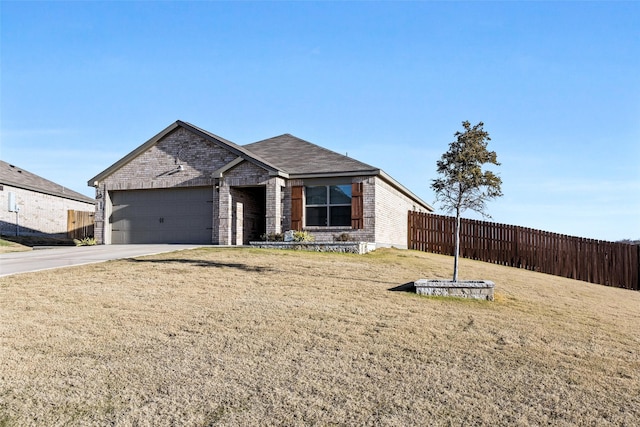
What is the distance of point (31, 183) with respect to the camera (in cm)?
2941

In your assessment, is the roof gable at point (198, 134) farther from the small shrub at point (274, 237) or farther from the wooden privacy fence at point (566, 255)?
the wooden privacy fence at point (566, 255)

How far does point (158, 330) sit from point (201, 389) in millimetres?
2320

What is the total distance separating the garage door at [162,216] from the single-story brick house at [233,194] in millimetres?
43

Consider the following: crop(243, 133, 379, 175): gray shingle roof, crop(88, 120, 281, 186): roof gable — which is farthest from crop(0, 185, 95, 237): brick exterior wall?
crop(243, 133, 379, 175): gray shingle roof

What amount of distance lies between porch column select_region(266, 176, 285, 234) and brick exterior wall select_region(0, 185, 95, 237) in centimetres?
1549

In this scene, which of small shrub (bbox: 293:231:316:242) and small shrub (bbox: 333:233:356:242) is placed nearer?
small shrub (bbox: 293:231:316:242)

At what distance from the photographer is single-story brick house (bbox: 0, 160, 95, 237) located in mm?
27156

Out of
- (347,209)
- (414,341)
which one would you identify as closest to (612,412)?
(414,341)

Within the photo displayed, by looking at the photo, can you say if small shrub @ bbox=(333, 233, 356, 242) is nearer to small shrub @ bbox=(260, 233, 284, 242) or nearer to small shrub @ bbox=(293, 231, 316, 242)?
small shrub @ bbox=(293, 231, 316, 242)

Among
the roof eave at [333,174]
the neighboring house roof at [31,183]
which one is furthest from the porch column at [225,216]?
the neighboring house roof at [31,183]

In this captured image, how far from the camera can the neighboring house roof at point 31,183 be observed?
27.8m

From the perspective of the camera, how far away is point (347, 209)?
67.3 ft

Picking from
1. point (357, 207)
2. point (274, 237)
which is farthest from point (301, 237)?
point (357, 207)

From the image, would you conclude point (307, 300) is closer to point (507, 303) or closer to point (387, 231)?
point (507, 303)
